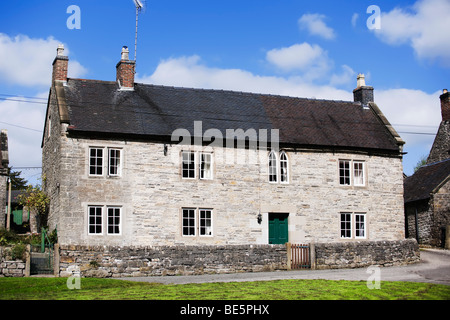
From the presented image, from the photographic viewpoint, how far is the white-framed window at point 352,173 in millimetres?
31844

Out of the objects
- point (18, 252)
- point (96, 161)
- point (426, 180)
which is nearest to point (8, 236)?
point (18, 252)

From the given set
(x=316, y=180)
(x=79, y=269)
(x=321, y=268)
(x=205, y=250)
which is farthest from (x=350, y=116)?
(x=79, y=269)

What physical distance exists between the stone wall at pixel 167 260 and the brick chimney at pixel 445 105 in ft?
81.2

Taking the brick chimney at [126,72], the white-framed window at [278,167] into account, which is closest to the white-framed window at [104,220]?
the brick chimney at [126,72]

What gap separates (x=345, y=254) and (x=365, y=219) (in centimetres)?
545

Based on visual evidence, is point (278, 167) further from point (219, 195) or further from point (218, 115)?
point (218, 115)

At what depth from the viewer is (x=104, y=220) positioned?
27.5m

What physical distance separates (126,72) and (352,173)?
13618 mm

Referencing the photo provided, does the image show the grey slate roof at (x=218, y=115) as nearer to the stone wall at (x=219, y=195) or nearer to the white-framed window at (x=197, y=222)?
the stone wall at (x=219, y=195)

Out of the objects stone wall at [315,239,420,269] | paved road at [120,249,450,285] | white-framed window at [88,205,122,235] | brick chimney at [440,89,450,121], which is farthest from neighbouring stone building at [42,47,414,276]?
brick chimney at [440,89,450,121]

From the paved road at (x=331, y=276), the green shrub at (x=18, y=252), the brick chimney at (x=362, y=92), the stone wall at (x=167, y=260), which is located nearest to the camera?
the paved road at (x=331, y=276)

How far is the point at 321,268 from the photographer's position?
85.8 ft

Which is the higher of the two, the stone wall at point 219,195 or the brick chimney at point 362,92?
the brick chimney at point 362,92

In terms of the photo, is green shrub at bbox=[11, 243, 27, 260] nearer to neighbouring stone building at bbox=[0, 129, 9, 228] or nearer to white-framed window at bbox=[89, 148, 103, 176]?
white-framed window at bbox=[89, 148, 103, 176]
